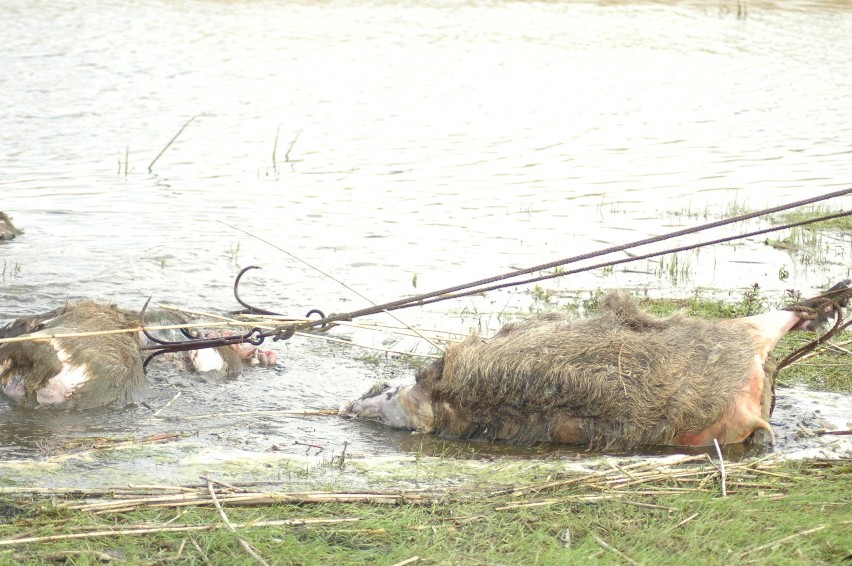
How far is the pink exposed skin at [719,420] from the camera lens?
4969mm

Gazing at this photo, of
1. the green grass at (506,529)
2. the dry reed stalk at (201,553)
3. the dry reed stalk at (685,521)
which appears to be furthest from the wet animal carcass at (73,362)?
the dry reed stalk at (685,521)

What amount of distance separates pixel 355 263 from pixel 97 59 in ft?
39.8

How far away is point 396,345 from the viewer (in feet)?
23.0

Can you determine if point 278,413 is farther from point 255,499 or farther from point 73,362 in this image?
point 255,499

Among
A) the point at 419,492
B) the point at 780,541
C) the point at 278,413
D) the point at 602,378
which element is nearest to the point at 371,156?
the point at 278,413

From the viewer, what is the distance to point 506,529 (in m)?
3.79

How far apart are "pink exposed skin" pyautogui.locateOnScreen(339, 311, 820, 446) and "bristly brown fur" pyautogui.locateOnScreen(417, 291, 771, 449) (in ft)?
0.13

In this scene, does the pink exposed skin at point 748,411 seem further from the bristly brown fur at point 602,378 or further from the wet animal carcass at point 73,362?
the wet animal carcass at point 73,362

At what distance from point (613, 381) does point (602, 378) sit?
53 millimetres

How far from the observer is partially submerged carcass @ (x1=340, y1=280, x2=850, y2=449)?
4953 mm

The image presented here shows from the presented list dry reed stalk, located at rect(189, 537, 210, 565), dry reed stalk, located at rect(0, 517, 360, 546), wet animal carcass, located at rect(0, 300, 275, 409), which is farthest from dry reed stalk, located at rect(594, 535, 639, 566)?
wet animal carcass, located at rect(0, 300, 275, 409)

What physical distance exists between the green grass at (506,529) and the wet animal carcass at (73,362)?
1.70 meters

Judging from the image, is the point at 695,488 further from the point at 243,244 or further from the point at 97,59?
the point at 97,59

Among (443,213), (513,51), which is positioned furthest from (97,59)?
(443,213)
